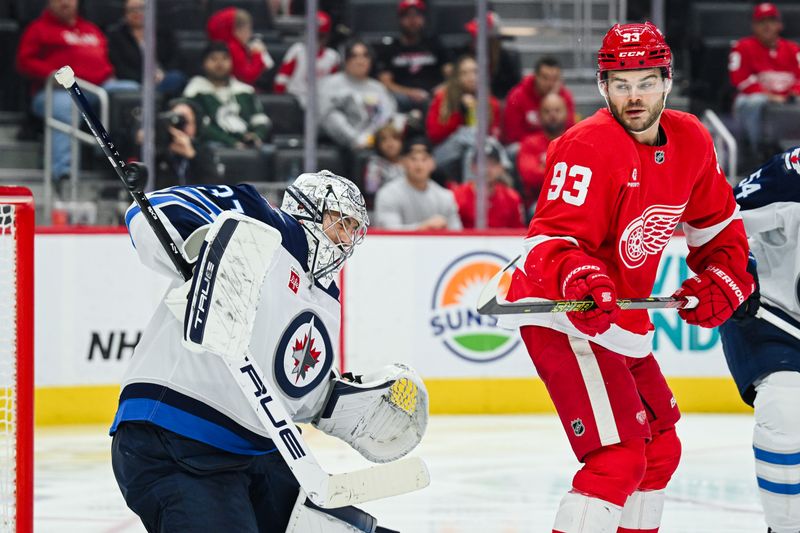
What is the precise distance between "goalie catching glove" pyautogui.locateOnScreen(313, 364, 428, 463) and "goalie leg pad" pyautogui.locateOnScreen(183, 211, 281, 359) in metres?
0.44

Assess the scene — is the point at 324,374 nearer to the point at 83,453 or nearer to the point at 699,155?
the point at 699,155

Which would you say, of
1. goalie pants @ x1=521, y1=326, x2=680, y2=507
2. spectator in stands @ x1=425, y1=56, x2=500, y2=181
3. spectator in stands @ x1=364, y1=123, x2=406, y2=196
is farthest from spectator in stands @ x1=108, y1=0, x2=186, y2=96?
goalie pants @ x1=521, y1=326, x2=680, y2=507

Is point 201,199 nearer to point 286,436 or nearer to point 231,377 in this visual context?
point 231,377

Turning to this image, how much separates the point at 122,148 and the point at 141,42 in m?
0.48

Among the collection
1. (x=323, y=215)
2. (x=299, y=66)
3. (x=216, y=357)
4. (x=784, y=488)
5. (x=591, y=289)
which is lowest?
(x=784, y=488)

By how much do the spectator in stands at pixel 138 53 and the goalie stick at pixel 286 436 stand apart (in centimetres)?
350

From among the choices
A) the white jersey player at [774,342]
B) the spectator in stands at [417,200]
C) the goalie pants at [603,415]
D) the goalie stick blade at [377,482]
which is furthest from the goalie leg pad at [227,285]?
the spectator in stands at [417,200]

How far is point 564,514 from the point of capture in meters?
2.54

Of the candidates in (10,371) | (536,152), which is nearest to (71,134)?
(536,152)

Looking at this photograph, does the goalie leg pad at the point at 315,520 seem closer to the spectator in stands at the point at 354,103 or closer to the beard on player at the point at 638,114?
the beard on player at the point at 638,114

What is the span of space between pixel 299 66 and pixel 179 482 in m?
4.00

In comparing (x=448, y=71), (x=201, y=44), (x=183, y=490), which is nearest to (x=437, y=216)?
(x=448, y=71)

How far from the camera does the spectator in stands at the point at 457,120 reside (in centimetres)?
615

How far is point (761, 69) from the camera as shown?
673 cm
